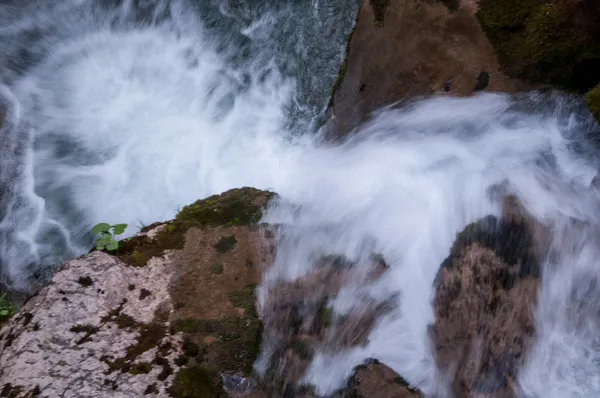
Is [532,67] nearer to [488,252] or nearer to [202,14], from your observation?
[488,252]

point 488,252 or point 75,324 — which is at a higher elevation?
point 75,324

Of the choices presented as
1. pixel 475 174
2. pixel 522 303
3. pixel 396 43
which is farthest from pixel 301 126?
pixel 522 303

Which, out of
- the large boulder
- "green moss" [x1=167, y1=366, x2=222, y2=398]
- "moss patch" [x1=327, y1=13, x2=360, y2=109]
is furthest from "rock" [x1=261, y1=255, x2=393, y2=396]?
"moss patch" [x1=327, y1=13, x2=360, y2=109]

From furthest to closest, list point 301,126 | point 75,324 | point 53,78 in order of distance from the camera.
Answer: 1. point 53,78
2. point 301,126
3. point 75,324

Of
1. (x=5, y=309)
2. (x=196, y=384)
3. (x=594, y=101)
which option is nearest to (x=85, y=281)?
(x=196, y=384)

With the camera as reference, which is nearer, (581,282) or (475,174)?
(581,282)

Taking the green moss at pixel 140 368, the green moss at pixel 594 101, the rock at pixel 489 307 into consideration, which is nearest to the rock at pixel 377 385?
the rock at pixel 489 307
